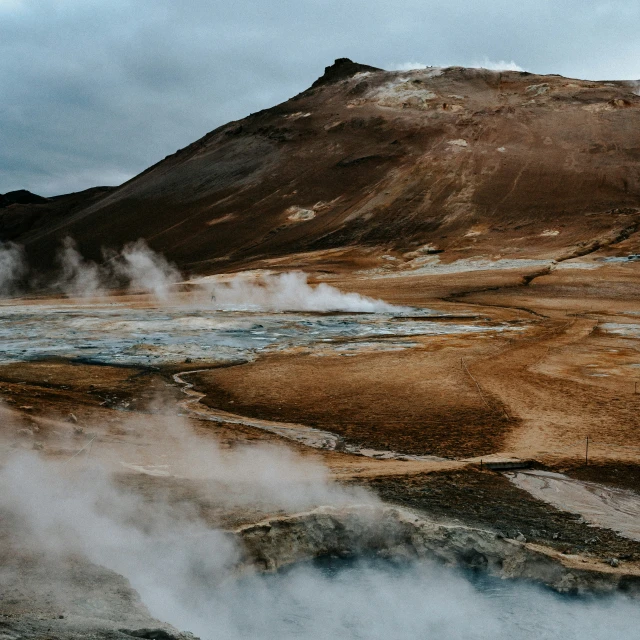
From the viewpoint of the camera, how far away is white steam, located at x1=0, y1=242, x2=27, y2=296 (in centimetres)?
9250

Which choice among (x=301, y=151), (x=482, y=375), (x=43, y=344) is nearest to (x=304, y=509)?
(x=482, y=375)

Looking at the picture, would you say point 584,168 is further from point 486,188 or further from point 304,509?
point 304,509

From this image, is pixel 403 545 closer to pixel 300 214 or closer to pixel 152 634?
pixel 152 634

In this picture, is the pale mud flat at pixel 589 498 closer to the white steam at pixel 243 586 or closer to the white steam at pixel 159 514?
the white steam at pixel 243 586

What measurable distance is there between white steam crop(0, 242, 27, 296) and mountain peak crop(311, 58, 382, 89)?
57.3 meters

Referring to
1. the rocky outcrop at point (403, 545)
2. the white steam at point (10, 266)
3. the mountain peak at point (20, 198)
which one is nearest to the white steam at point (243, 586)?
the rocky outcrop at point (403, 545)

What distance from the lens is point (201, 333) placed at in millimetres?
27625

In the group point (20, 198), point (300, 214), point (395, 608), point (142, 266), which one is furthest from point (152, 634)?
point (20, 198)

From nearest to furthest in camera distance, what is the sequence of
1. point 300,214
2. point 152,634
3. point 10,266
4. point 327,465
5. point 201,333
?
1. point 152,634
2. point 327,465
3. point 201,333
4. point 300,214
5. point 10,266

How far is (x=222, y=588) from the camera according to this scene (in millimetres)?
7309

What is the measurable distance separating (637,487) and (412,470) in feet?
10.5

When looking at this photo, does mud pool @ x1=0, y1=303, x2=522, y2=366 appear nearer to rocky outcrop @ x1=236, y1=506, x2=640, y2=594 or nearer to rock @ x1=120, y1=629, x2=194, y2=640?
rocky outcrop @ x1=236, y1=506, x2=640, y2=594

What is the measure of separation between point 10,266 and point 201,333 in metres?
83.1

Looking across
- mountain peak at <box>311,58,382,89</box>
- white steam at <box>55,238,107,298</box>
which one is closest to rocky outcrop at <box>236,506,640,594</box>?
white steam at <box>55,238,107,298</box>
